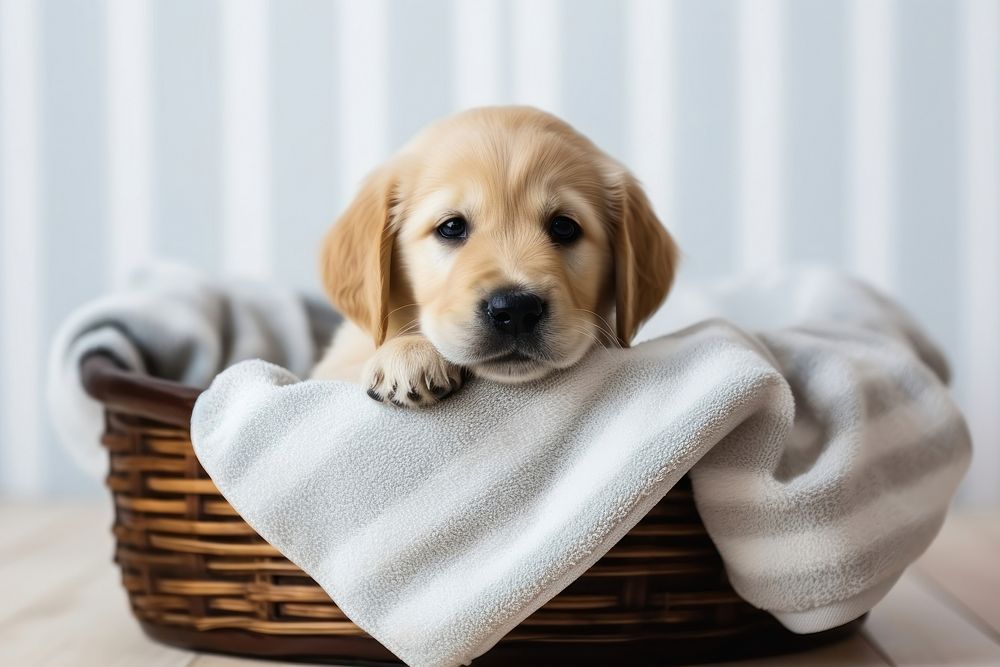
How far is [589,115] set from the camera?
337 centimetres

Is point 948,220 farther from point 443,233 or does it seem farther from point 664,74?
point 443,233

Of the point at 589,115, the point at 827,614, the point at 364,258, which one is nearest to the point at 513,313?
the point at 364,258

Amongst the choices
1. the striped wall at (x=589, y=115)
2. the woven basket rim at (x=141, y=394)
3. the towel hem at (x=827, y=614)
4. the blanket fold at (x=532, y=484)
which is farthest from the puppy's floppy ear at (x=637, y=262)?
the striped wall at (x=589, y=115)

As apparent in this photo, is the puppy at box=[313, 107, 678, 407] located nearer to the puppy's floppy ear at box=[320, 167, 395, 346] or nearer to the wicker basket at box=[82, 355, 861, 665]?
the puppy's floppy ear at box=[320, 167, 395, 346]

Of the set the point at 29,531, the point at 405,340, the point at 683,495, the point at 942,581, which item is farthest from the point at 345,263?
the point at 29,531

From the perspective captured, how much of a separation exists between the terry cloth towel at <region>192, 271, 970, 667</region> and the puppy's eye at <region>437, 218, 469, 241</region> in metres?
0.31

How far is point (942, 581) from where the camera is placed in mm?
2215

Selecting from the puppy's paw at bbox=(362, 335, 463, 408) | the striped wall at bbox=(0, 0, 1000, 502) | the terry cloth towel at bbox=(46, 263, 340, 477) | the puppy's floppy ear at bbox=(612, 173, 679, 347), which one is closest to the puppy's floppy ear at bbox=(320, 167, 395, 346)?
the puppy's paw at bbox=(362, 335, 463, 408)

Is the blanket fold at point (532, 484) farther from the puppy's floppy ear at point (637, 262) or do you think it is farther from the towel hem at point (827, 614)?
the puppy's floppy ear at point (637, 262)

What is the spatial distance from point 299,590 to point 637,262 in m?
0.73

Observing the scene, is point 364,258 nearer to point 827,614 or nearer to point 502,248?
point 502,248

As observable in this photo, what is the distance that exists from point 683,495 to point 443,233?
0.53m

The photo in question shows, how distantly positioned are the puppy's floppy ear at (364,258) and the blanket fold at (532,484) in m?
0.27

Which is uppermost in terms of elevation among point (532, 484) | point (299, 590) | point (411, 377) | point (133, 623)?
point (411, 377)
